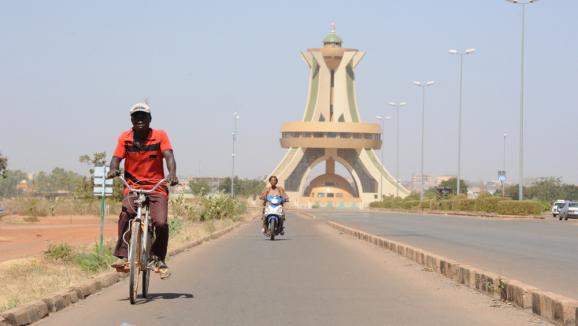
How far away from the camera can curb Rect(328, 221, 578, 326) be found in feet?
26.2

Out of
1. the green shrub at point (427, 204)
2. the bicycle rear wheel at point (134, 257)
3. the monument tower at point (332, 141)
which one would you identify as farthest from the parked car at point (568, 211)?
the monument tower at point (332, 141)

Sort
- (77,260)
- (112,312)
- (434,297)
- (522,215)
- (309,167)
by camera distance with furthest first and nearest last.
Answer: (309,167)
(522,215)
(77,260)
(434,297)
(112,312)

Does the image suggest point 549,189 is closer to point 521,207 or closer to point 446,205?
point 446,205

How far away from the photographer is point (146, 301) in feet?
31.5

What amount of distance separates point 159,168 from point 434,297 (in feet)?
Result: 10.5

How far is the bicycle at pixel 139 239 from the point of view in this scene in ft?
30.0

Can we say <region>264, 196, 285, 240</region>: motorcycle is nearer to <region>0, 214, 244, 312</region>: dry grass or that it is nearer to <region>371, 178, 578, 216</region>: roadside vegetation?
<region>0, 214, 244, 312</region>: dry grass

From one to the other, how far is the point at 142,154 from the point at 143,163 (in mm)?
91

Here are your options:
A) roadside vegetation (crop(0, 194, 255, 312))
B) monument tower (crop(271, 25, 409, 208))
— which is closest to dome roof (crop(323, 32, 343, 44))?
monument tower (crop(271, 25, 409, 208))

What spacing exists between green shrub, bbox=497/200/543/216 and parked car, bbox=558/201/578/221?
2355 millimetres

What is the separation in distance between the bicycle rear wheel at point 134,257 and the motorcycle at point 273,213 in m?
14.6


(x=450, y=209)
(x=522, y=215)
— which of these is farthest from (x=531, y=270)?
(x=450, y=209)

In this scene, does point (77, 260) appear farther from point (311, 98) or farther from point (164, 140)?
point (311, 98)

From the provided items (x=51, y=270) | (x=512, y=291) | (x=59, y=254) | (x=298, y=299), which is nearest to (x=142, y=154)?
(x=298, y=299)
